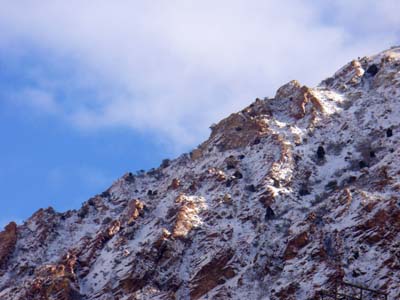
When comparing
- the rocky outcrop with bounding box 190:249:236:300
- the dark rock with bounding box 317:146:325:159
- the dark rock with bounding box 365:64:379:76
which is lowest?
the rocky outcrop with bounding box 190:249:236:300

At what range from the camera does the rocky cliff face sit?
70.5 m

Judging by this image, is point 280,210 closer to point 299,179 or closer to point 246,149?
point 299,179

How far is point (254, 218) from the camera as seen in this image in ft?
275

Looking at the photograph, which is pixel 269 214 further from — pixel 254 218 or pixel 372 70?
pixel 372 70

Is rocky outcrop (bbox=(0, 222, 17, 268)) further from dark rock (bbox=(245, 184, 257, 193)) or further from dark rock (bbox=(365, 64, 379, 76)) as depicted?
dark rock (bbox=(365, 64, 379, 76))

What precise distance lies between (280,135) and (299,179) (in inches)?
482

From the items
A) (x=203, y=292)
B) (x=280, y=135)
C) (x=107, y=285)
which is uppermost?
(x=280, y=135)

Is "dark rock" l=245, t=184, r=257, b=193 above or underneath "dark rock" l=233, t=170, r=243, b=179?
underneath

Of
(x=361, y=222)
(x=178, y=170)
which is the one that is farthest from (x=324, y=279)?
(x=178, y=170)

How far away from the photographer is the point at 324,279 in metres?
66.3

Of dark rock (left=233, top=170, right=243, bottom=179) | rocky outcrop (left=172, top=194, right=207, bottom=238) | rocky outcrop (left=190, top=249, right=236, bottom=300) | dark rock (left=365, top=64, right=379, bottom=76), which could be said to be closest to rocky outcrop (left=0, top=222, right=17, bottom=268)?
rocky outcrop (left=172, top=194, right=207, bottom=238)

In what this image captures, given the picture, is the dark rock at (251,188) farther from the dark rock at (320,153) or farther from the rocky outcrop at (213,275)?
the rocky outcrop at (213,275)

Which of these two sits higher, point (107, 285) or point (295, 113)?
point (295, 113)

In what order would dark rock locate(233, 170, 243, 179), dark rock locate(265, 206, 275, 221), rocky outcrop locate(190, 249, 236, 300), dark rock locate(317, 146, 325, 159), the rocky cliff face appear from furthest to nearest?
dark rock locate(317, 146, 325, 159) < dark rock locate(233, 170, 243, 179) < dark rock locate(265, 206, 275, 221) < rocky outcrop locate(190, 249, 236, 300) < the rocky cliff face
